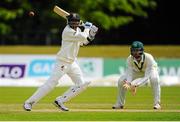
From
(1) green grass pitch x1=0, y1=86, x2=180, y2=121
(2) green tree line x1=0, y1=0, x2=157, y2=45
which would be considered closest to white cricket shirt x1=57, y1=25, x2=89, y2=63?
(1) green grass pitch x1=0, y1=86, x2=180, y2=121

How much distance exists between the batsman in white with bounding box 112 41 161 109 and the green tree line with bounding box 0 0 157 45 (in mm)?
21716

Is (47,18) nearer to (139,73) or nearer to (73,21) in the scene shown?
(139,73)

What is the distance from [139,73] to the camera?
55.5 ft

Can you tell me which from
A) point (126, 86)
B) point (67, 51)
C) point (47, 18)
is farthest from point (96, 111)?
point (47, 18)

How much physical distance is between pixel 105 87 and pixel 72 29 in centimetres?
1207

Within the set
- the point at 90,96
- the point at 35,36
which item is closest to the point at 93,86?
the point at 90,96

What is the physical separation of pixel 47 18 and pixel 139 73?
74.6 feet

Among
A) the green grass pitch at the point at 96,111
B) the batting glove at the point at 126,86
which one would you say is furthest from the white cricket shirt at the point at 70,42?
the batting glove at the point at 126,86

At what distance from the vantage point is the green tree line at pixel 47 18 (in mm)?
38719

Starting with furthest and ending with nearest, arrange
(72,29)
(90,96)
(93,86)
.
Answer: (93,86) → (90,96) → (72,29)

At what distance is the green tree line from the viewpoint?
38.7m

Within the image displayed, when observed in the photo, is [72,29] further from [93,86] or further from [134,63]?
[93,86]

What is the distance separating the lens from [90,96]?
22.4 meters

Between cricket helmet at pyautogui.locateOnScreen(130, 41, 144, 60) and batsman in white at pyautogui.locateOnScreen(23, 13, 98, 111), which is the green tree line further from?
batsman in white at pyautogui.locateOnScreen(23, 13, 98, 111)
